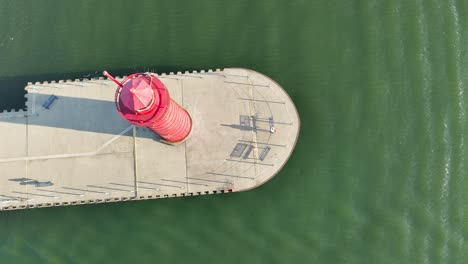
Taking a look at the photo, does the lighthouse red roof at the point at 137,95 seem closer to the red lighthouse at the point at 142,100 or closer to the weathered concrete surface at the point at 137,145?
the red lighthouse at the point at 142,100

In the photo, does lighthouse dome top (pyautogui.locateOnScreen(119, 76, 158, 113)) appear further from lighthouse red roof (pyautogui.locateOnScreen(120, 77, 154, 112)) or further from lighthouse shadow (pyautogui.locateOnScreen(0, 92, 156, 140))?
lighthouse shadow (pyautogui.locateOnScreen(0, 92, 156, 140))

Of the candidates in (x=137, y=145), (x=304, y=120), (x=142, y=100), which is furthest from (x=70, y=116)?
(x=304, y=120)

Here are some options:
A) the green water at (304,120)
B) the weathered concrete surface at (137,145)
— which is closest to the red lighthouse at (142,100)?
the weathered concrete surface at (137,145)

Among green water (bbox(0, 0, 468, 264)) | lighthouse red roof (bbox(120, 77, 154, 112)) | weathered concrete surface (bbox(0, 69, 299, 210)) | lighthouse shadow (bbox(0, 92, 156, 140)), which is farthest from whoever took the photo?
lighthouse shadow (bbox(0, 92, 156, 140))

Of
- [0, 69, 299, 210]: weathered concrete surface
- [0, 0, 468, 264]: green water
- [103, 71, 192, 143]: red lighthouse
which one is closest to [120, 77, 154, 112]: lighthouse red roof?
[103, 71, 192, 143]: red lighthouse

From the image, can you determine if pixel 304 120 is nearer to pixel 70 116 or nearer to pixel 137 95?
pixel 137 95
